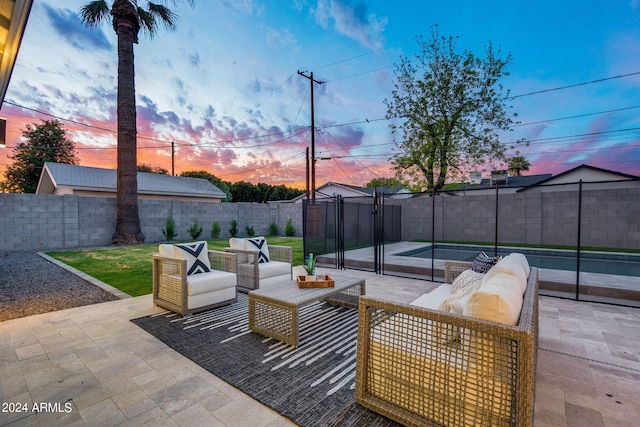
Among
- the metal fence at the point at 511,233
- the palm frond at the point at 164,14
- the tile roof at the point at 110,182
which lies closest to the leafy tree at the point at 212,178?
the tile roof at the point at 110,182

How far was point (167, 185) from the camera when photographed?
14.8 metres

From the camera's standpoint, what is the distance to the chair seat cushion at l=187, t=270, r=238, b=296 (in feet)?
10.7

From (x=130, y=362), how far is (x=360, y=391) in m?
1.82

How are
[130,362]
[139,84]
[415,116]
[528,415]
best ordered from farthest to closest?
[415,116], [139,84], [130,362], [528,415]

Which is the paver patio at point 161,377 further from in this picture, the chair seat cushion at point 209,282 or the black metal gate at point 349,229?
the black metal gate at point 349,229

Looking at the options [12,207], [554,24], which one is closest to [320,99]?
[554,24]

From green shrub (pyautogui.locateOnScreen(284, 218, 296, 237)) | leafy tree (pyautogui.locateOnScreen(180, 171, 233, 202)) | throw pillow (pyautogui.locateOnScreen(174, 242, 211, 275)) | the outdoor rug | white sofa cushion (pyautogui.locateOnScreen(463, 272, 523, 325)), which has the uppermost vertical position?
leafy tree (pyautogui.locateOnScreen(180, 171, 233, 202))

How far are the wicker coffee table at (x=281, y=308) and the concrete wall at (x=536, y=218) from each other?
853 centimetres

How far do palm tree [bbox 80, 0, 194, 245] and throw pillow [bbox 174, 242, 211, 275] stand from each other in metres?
7.07

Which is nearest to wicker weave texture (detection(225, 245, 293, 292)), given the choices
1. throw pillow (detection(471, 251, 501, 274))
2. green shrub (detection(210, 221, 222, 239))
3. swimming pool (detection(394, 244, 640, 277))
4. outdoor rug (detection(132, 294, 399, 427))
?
outdoor rug (detection(132, 294, 399, 427))

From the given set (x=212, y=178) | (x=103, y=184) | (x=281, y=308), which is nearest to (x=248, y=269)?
(x=281, y=308)

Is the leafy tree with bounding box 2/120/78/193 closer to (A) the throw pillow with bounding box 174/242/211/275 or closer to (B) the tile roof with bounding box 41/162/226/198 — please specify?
(B) the tile roof with bounding box 41/162/226/198

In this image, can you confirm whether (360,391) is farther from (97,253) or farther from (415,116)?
(415,116)

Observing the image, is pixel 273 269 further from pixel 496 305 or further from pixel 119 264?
pixel 119 264
